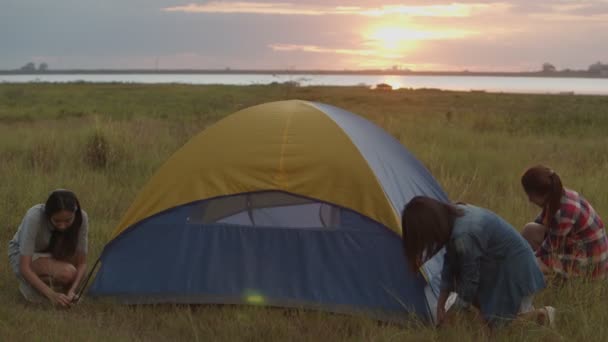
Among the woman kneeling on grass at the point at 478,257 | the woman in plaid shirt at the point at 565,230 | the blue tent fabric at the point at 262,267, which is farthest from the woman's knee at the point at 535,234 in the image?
the blue tent fabric at the point at 262,267

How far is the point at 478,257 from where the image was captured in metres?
4.25

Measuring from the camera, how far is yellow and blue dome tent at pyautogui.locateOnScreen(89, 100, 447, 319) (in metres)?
4.84

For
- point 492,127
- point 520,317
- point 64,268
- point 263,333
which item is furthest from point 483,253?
point 492,127

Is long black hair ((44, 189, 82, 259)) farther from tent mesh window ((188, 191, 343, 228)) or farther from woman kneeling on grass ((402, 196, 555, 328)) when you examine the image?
woman kneeling on grass ((402, 196, 555, 328))

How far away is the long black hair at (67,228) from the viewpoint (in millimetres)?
4758

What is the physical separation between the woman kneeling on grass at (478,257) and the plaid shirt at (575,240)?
71 cm

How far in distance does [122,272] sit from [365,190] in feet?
6.45

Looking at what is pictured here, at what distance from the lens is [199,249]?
16.9 feet

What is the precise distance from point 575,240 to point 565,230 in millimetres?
138

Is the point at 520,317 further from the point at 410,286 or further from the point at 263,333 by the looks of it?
the point at 263,333

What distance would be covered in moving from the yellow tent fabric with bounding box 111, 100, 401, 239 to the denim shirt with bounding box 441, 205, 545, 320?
2.11ft

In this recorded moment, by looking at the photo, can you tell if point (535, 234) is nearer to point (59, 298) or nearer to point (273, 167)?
point (273, 167)

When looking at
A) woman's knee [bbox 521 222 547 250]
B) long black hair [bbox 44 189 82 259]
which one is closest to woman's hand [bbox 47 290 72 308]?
Answer: long black hair [bbox 44 189 82 259]

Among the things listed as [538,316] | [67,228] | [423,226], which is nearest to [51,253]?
[67,228]
